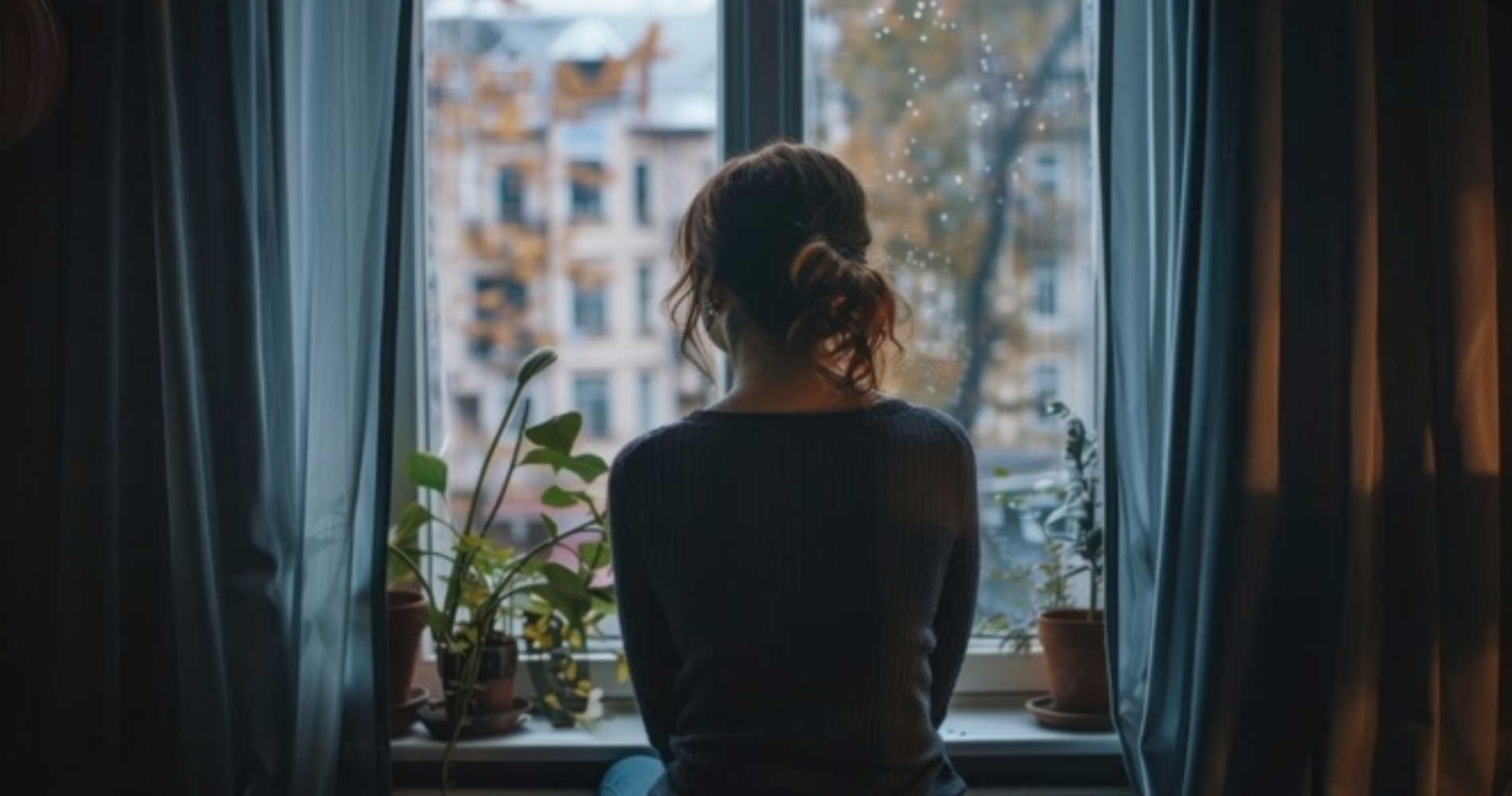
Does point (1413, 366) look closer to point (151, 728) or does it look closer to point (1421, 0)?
point (1421, 0)

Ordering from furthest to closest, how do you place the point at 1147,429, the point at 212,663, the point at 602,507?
the point at 602,507 < the point at 1147,429 < the point at 212,663

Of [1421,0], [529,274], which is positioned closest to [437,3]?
[529,274]

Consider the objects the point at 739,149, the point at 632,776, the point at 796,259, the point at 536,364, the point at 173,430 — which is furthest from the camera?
the point at 739,149

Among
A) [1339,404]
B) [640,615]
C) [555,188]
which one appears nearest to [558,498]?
[555,188]

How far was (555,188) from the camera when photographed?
8.07 ft

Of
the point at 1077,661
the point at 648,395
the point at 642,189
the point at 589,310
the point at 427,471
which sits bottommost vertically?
the point at 1077,661

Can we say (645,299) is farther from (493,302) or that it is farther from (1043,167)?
(1043,167)

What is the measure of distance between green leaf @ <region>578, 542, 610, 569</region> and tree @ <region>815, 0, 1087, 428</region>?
1.78 feet

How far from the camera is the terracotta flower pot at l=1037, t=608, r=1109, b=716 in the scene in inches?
89.7

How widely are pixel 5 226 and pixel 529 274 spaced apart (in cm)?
73

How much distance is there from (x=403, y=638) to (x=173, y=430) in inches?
18.0

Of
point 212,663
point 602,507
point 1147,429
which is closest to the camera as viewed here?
point 212,663

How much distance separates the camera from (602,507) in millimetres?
2357

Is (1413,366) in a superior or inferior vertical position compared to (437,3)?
inferior
